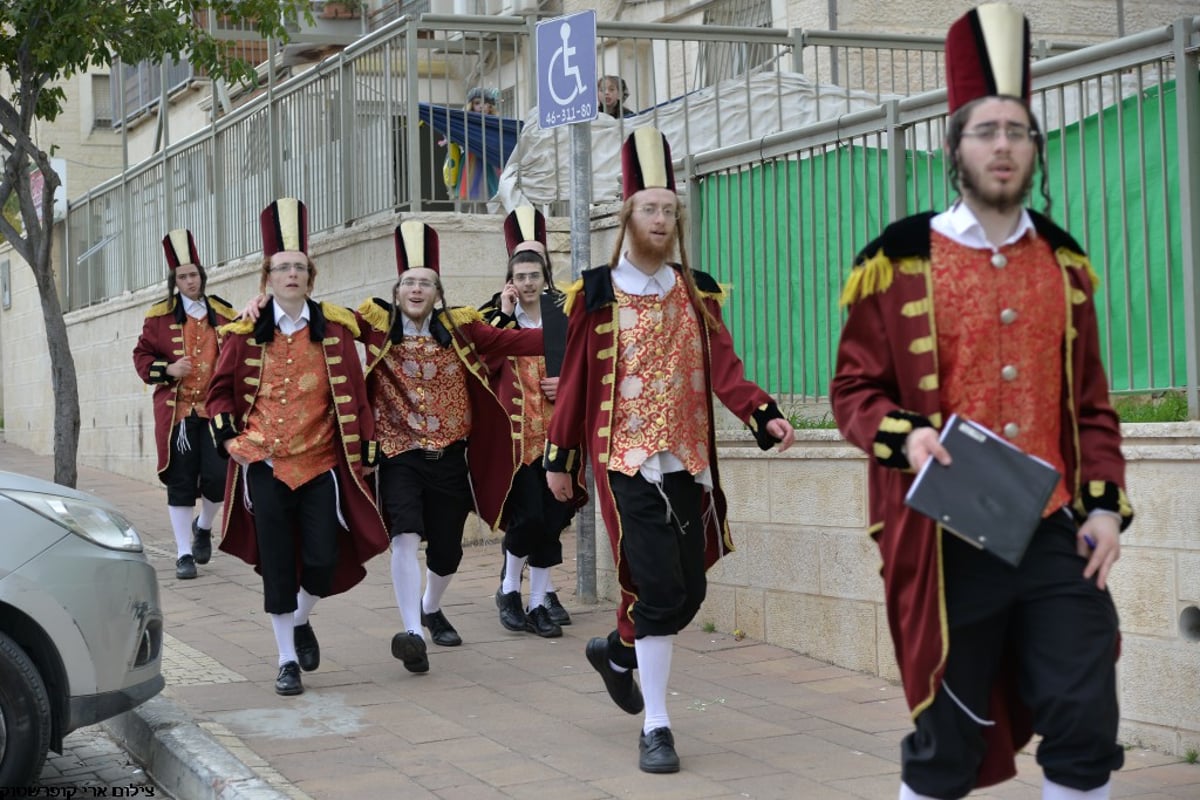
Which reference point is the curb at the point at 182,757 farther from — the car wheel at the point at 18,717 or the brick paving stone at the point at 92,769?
the car wheel at the point at 18,717

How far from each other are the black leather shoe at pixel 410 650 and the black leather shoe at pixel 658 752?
75.7 inches

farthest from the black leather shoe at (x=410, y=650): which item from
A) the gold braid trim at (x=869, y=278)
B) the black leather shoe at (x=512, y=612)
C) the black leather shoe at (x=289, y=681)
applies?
the gold braid trim at (x=869, y=278)

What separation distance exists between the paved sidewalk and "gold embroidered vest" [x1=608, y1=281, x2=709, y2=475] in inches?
43.8

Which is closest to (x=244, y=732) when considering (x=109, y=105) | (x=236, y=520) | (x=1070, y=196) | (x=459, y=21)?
(x=236, y=520)

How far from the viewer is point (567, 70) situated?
30.0 feet

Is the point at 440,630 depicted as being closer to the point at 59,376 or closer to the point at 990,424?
the point at 990,424

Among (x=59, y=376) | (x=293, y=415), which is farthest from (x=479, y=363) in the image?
(x=59, y=376)

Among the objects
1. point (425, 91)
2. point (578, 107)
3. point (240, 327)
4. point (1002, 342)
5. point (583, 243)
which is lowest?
point (1002, 342)

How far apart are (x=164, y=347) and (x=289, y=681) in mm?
5232

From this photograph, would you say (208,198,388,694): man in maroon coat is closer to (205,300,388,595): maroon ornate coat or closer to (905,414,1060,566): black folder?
(205,300,388,595): maroon ornate coat

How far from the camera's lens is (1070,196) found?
265 inches

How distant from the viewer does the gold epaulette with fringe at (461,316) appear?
8.26 meters

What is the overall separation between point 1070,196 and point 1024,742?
3.25 metres

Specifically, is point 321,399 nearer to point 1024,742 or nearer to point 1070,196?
point 1070,196
